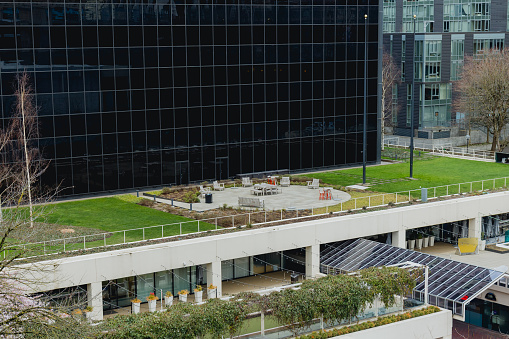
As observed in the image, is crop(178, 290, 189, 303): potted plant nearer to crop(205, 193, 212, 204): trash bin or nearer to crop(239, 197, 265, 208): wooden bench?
crop(239, 197, 265, 208): wooden bench

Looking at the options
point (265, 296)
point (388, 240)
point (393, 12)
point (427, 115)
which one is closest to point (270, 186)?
point (388, 240)

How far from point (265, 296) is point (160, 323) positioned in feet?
16.4

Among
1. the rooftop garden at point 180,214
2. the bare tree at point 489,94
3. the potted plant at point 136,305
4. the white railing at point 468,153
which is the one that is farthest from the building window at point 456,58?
the potted plant at point 136,305

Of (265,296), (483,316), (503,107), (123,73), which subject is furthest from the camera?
(503,107)

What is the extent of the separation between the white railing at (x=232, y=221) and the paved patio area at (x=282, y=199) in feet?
3.96

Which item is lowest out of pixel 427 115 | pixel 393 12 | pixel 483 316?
pixel 483 316

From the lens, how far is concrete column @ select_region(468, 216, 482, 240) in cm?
5188

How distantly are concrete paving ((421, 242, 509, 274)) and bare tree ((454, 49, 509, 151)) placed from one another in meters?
24.7

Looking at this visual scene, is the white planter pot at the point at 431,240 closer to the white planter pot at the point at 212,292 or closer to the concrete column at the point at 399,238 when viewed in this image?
the concrete column at the point at 399,238

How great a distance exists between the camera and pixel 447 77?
286 ft

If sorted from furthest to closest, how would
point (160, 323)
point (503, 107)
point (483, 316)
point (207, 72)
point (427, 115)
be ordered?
point (427, 115) < point (503, 107) < point (207, 72) < point (483, 316) < point (160, 323)

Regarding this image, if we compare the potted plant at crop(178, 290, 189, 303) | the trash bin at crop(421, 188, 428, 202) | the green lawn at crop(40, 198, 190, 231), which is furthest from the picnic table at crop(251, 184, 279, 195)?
the potted plant at crop(178, 290, 189, 303)

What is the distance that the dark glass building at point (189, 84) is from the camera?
164 ft

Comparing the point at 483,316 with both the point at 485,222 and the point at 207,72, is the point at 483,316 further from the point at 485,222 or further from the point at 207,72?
the point at 207,72
